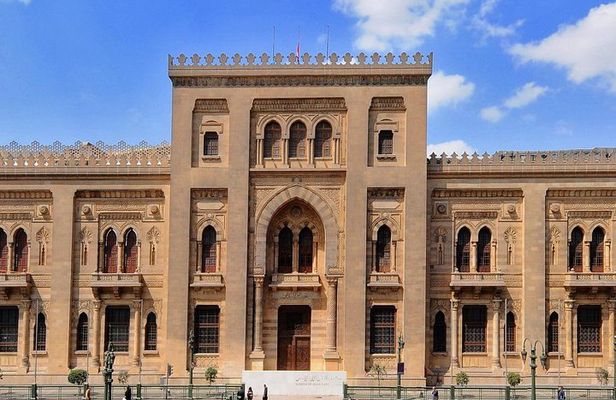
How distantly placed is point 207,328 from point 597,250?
70.1ft

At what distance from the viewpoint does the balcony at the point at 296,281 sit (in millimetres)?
43531

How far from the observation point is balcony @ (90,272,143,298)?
43719 mm

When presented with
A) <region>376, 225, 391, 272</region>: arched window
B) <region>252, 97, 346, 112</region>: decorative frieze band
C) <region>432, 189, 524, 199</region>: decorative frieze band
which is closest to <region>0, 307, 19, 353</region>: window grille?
<region>252, 97, 346, 112</region>: decorative frieze band

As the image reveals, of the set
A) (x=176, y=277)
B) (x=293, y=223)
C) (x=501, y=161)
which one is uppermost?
(x=501, y=161)

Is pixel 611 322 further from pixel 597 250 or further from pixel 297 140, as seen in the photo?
pixel 297 140

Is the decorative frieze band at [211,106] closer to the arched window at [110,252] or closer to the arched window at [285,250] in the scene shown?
the arched window at [285,250]

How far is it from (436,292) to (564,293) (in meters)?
6.77

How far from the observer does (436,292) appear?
43938 mm

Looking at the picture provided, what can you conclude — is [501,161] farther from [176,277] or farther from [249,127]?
[176,277]

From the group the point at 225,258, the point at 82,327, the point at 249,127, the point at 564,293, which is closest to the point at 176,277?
the point at 225,258

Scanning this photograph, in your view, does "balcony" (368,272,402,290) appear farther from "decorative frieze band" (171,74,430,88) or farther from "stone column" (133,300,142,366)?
"stone column" (133,300,142,366)

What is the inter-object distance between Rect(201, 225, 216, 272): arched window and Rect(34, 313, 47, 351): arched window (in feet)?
30.5

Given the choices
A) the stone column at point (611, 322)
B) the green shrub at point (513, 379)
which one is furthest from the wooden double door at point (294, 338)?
the stone column at point (611, 322)

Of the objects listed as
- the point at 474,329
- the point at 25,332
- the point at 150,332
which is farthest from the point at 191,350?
the point at 474,329
